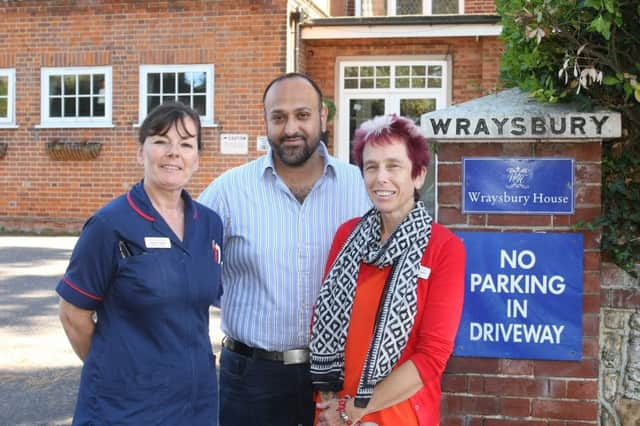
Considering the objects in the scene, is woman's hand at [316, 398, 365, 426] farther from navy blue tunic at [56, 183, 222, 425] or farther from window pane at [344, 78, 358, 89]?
window pane at [344, 78, 358, 89]

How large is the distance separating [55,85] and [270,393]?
12.8 meters

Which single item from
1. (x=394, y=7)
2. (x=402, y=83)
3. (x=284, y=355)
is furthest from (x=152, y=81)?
(x=284, y=355)

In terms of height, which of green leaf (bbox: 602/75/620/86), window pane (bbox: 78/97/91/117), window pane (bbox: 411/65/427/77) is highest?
window pane (bbox: 411/65/427/77)

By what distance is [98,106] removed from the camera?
1426 centimetres

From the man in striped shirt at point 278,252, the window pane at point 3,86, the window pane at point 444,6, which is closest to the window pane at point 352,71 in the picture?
the window pane at point 444,6

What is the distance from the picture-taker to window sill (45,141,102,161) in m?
14.0

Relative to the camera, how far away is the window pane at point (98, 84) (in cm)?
1420

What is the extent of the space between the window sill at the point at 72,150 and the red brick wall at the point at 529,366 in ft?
38.6

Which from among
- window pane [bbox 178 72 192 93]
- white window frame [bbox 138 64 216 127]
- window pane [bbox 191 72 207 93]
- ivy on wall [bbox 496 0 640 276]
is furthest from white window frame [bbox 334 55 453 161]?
ivy on wall [bbox 496 0 640 276]

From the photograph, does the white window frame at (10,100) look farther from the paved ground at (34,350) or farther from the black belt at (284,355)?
the black belt at (284,355)

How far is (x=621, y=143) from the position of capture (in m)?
3.31

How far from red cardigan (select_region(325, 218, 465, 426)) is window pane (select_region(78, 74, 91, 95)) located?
12.9m

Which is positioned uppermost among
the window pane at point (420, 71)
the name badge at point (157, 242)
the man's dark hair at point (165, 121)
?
the window pane at point (420, 71)

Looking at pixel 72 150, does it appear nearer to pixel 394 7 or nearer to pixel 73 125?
pixel 73 125
